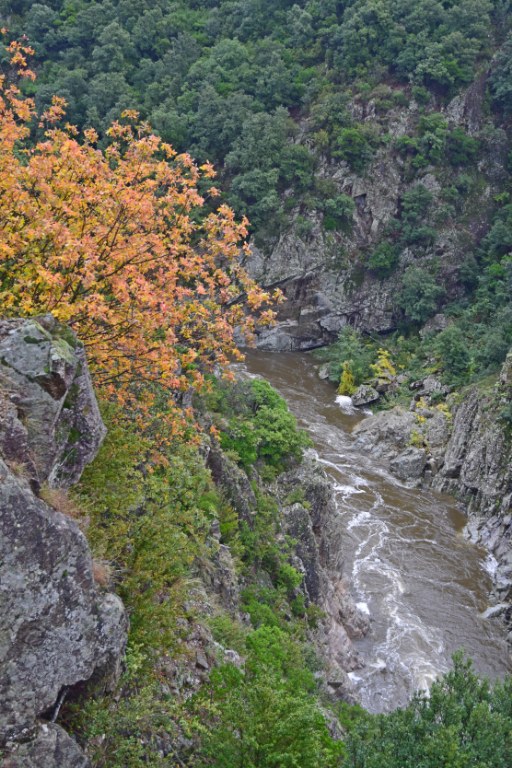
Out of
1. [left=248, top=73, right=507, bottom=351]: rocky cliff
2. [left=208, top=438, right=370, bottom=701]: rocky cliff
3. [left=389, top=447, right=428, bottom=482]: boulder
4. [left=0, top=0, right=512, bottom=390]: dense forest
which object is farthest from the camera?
[left=248, top=73, right=507, bottom=351]: rocky cliff

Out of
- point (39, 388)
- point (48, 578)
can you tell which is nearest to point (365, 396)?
point (39, 388)

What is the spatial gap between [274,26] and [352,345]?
37714 mm

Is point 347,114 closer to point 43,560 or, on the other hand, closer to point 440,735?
point 440,735

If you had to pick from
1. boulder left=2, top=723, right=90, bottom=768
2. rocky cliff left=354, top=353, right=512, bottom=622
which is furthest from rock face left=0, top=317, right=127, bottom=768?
rocky cliff left=354, top=353, right=512, bottom=622

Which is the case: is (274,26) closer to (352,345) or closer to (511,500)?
(352,345)

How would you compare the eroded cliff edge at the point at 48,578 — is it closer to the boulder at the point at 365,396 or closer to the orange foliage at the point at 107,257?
the orange foliage at the point at 107,257

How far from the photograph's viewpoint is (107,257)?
870 centimetres

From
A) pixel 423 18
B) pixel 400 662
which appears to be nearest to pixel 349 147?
pixel 423 18

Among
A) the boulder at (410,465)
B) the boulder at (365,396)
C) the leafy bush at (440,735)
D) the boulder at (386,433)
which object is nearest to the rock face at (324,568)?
the leafy bush at (440,735)

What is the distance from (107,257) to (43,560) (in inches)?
171

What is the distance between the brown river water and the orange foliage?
573 inches

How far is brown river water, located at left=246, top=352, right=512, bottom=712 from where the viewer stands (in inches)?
829

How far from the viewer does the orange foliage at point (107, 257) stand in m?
7.86

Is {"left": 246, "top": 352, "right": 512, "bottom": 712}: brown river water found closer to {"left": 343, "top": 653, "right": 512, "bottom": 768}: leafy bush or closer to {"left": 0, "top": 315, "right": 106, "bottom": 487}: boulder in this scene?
{"left": 343, "top": 653, "right": 512, "bottom": 768}: leafy bush
